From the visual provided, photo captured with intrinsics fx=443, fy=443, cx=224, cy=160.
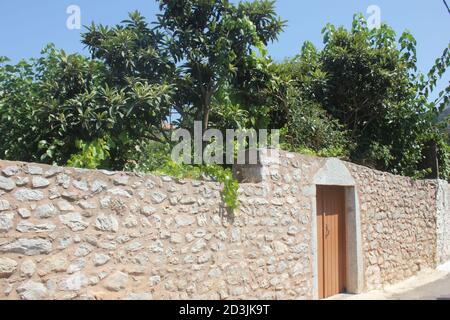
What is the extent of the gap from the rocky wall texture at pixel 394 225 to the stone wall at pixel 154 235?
74 centimetres

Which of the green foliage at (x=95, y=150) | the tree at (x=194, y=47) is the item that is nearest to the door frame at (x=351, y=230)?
the tree at (x=194, y=47)

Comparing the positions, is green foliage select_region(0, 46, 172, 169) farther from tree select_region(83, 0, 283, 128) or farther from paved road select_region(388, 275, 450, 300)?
paved road select_region(388, 275, 450, 300)

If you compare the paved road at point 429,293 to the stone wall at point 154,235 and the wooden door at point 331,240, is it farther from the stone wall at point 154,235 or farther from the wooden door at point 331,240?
the stone wall at point 154,235

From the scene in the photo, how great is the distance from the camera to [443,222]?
467 inches

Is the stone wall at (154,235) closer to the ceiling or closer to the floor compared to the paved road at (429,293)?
closer to the ceiling

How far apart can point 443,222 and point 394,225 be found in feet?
11.9

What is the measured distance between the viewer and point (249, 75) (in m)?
7.70

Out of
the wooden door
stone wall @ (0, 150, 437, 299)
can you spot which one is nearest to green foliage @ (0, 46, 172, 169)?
stone wall @ (0, 150, 437, 299)

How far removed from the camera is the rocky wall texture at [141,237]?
3.47m

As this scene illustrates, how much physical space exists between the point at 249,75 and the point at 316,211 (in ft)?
8.58
